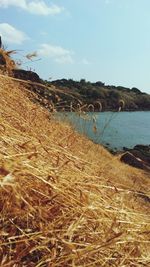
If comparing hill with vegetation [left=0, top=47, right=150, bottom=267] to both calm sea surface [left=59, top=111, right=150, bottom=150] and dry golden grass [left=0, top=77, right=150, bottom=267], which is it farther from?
calm sea surface [left=59, top=111, right=150, bottom=150]

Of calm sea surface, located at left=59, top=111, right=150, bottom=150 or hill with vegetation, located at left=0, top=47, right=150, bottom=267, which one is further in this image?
calm sea surface, located at left=59, top=111, right=150, bottom=150

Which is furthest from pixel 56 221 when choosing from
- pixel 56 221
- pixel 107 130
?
pixel 107 130

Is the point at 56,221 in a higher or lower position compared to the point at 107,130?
higher

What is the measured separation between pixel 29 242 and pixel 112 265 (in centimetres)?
37

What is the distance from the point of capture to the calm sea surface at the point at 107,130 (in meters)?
4.68

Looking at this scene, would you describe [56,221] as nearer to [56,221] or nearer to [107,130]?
[56,221]

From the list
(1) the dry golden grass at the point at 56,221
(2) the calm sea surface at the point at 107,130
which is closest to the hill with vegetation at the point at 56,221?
(1) the dry golden grass at the point at 56,221

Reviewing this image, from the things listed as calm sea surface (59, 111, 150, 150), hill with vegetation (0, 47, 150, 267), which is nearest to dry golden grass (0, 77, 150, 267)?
hill with vegetation (0, 47, 150, 267)

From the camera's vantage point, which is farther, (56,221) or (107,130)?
(107,130)

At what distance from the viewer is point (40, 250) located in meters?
1.81

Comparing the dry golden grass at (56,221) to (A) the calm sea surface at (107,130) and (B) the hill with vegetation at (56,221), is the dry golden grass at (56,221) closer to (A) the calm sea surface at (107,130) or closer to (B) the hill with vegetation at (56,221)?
(B) the hill with vegetation at (56,221)

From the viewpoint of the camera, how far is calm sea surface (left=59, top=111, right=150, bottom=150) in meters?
4.68

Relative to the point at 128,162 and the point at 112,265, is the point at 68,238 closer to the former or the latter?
the point at 112,265

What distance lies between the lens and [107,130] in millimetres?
33344
